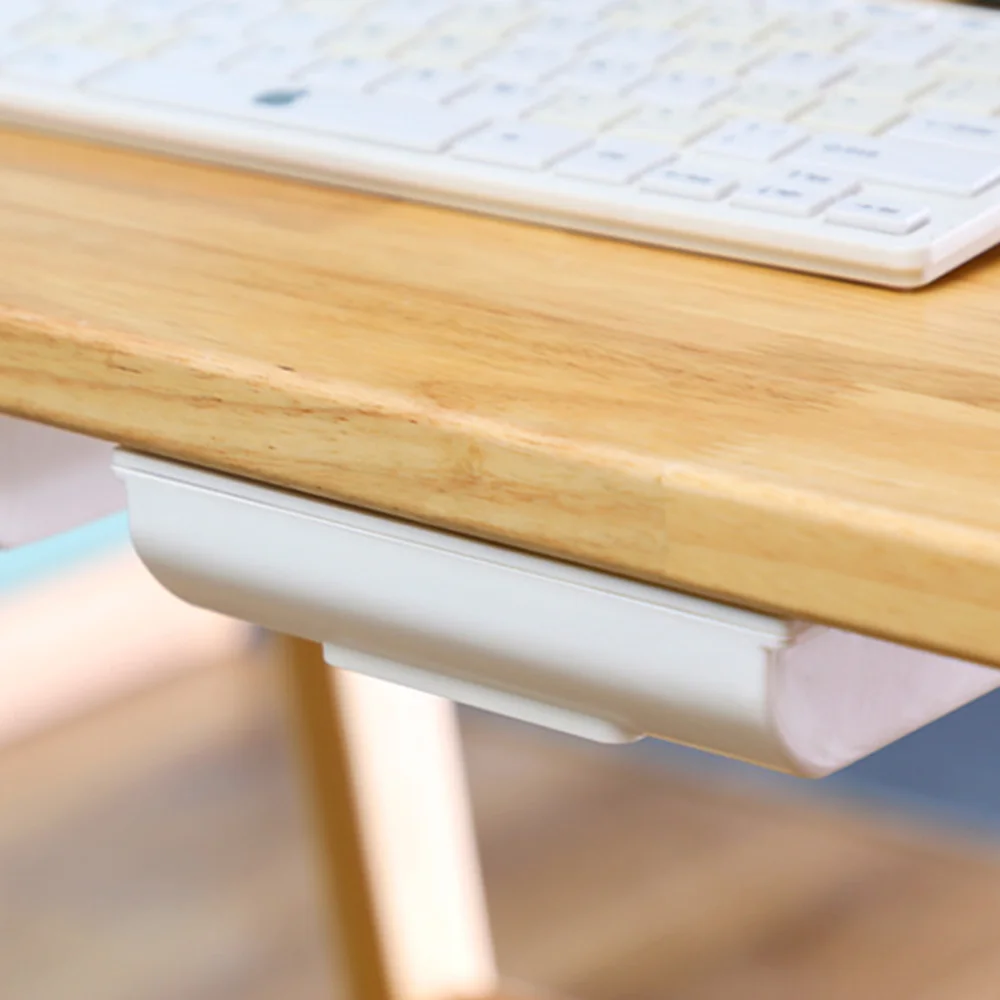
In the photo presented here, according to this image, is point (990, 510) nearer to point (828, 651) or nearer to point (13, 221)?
point (828, 651)

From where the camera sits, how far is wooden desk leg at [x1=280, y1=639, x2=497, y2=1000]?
1.04 meters

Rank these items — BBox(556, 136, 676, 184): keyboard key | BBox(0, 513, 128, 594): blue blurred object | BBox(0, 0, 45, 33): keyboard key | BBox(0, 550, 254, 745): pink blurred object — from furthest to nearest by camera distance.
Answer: BBox(0, 513, 128, 594): blue blurred object, BBox(0, 550, 254, 745): pink blurred object, BBox(0, 0, 45, 33): keyboard key, BBox(556, 136, 676, 184): keyboard key

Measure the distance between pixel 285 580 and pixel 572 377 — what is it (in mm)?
81

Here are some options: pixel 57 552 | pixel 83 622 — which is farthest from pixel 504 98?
pixel 57 552

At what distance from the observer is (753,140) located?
0.40 metres

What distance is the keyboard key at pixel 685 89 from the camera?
42 cm

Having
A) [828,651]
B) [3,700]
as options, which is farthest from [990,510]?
[3,700]

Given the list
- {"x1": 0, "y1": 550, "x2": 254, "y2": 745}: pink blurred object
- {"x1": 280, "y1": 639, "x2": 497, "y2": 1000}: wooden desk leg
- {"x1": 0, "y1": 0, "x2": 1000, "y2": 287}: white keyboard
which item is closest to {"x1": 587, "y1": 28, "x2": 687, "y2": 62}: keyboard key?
{"x1": 0, "y1": 0, "x2": 1000, "y2": 287}: white keyboard

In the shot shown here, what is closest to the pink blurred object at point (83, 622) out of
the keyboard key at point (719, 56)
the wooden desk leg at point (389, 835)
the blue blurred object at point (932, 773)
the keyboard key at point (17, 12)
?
the wooden desk leg at point (389, 835)

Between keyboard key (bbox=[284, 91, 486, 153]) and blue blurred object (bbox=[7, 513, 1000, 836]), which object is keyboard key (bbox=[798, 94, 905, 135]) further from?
blue blurred object (bbox=[7, 513, 1000, 836])

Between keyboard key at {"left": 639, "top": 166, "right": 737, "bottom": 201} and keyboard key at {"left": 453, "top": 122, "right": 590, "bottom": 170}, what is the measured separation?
2cm

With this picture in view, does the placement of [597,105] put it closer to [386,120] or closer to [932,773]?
[386,120]

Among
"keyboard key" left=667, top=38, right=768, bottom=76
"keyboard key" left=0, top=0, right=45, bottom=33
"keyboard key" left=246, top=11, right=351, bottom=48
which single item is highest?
"keyboard key" left=0, top=0, right=45, bottom=33

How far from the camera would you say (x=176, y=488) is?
0.37 m
